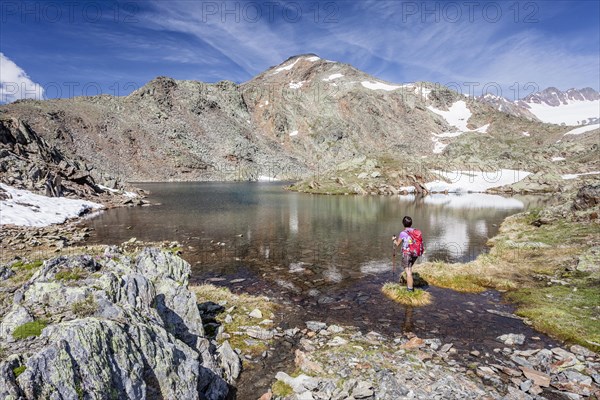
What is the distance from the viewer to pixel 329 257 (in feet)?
89.5

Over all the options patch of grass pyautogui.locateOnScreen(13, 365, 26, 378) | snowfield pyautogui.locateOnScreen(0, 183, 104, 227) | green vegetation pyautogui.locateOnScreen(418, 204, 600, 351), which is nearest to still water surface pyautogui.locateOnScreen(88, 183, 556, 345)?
green vegetation pyautogui.locateOnScreen(418, 204, 600, 351)

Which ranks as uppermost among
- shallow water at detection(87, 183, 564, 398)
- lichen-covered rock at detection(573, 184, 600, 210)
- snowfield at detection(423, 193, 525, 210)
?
lichen-covered rock at detection(573, 184, 600, 210)

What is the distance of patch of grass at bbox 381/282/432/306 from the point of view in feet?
54.5

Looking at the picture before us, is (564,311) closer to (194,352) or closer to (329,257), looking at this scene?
(194,352)

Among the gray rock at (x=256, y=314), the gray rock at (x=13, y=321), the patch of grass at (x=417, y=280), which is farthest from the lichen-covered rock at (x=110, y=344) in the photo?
the patch of grass at (x=417, y=280)

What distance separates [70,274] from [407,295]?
14302 millimetres

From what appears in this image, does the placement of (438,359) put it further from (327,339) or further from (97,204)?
(97,204)

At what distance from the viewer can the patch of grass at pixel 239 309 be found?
40.2 feet

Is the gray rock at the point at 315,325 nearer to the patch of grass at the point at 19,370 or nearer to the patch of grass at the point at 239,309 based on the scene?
the patch of grass at the point at 239,309

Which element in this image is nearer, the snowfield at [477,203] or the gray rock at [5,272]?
the gray rock at [5,272]

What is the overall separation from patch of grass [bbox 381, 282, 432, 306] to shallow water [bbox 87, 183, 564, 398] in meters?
0.44

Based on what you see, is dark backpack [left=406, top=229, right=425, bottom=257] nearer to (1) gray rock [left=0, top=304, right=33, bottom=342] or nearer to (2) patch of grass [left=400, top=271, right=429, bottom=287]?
(2) patch of grass [left=400, top=271, right=429, bottom=287]

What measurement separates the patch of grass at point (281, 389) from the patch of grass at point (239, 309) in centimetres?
200

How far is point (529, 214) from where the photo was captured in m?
45.7
